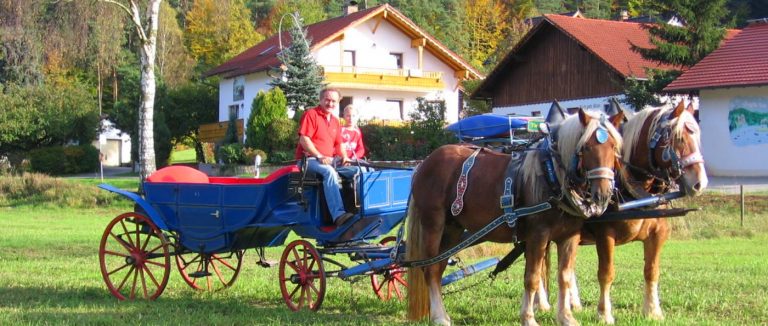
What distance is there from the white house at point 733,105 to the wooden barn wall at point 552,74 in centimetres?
482

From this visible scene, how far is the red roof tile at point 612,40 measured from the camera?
34406mm

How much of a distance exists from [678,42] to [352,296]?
975 inches

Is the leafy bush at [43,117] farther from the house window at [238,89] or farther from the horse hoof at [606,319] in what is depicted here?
the horse hoof at [606,319]

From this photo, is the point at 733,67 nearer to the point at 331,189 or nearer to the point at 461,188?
the point at 331,189

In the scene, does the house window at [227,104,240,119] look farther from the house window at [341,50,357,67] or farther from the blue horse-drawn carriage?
the blue horse-drawn carriage

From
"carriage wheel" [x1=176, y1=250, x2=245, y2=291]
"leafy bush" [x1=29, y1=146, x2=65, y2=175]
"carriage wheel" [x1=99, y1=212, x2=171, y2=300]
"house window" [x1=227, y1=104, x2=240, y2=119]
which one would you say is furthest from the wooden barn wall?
"carriage wheel" [x1=99, y1=212, x2=171, y2=300]

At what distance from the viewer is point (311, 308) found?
28.0 feet

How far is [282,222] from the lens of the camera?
29.6 ft

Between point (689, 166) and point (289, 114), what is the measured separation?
3203 centimetres

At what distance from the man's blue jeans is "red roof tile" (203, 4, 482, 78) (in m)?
32.5

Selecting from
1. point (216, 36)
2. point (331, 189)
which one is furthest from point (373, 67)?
point (331, 189)

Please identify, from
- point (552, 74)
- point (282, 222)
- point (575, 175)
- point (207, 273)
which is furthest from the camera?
point (552, 74)

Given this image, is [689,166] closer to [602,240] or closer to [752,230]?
[602,240]

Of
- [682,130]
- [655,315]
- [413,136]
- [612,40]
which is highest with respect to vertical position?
[612,40]
